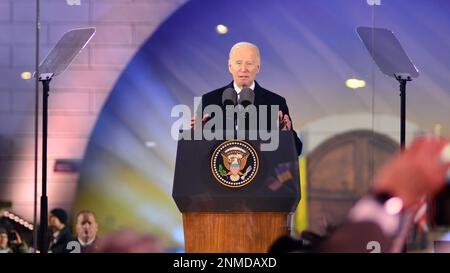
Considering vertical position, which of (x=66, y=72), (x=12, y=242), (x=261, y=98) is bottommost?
(x=12, y=242)

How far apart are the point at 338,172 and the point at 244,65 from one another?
718mm

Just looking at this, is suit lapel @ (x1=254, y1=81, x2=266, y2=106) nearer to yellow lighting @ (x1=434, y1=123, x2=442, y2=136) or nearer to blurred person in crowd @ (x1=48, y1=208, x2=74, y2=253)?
yellow lighting @ (x1=434, y1=123, x2=442, y2=136)

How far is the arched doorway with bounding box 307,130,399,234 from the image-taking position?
464 centimetres

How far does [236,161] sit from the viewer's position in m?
4.66

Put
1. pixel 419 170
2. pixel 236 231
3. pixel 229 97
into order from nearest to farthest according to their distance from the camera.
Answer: pixel 419 170
pixel 236 231
pixel 229 97

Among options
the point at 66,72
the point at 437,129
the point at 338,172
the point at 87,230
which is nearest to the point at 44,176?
the point at 87,230

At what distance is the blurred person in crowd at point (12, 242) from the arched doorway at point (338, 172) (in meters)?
1.45

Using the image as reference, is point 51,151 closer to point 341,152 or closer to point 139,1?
point 139,1

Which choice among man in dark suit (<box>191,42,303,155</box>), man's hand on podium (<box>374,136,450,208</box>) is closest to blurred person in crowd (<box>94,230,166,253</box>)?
man in dark suit (<box>191,42,303,155</box>)

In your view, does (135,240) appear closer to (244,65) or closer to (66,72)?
(66,72)

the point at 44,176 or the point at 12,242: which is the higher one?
the point at 44,176

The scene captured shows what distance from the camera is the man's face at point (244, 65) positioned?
4.74m

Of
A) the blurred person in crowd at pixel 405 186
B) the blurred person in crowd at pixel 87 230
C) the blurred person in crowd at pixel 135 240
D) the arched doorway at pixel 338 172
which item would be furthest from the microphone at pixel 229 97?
the blurred person in crowd at pixel 405 186

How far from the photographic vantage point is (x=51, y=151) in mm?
4773
